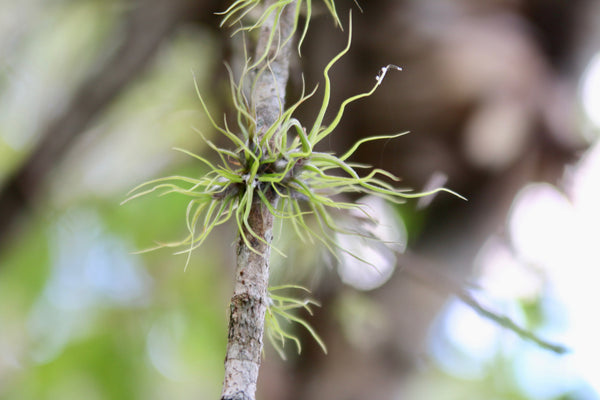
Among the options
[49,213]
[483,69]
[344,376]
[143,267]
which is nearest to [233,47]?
[483,69]

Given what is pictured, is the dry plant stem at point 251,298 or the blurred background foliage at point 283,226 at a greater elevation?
the dry plant stem at point 251,298

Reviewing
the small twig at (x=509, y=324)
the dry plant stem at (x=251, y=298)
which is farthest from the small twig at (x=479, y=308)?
the dry plant stem at (x=251, y=298)

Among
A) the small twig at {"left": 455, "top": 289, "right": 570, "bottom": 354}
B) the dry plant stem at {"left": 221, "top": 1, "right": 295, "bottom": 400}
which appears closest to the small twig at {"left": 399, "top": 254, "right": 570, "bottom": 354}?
the small twig at {"left": 455, "top": 289, "right": 570, "bottom": 354}

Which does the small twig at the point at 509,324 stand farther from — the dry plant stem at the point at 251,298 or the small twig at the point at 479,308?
the dry plant stem at the point at 251,298

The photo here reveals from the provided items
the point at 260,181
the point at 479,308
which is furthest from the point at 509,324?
the point at 260,181

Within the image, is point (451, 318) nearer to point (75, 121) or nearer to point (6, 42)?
point (75, 121)

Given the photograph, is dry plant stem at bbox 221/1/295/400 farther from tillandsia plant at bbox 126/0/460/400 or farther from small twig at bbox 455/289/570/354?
small twig at bbox 455/289/570/354
